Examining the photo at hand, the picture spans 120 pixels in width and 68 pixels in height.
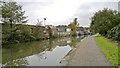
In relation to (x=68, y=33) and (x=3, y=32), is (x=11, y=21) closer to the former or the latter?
(x=3, y=32)

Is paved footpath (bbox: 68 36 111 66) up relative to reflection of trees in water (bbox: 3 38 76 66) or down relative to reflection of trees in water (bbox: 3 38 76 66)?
up

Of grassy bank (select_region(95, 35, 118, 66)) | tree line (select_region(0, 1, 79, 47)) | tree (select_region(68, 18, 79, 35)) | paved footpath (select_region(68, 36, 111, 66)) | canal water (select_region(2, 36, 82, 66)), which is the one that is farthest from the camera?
tree (select_region(68, 18, 79, 35))

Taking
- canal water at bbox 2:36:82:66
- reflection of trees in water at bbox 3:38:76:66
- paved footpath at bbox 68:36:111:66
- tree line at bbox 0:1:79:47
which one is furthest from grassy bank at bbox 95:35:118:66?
tree line at bbox 0:1:79:47

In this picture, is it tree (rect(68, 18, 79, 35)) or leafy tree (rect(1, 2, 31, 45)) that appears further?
tree (rect(68, 18, 79, 35))

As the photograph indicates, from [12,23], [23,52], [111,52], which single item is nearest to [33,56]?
[23,52]

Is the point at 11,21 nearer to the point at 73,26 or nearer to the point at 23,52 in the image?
the point at 23,52

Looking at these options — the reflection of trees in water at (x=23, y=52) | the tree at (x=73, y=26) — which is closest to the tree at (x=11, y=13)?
the reflection of trees in water at (x=23, y=52)

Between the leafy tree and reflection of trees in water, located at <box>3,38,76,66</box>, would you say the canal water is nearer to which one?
reflection of trees in water, located at <box>3,38,76,66</box>

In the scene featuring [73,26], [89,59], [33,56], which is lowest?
[73,26]

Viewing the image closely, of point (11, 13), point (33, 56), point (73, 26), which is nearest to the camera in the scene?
point (33, 56)

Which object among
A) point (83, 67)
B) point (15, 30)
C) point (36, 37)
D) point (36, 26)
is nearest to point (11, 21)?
point (15, 30)

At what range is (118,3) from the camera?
34.3m

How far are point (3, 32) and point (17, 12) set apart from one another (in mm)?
5292

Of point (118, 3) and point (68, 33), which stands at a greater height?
point (118, 3)
